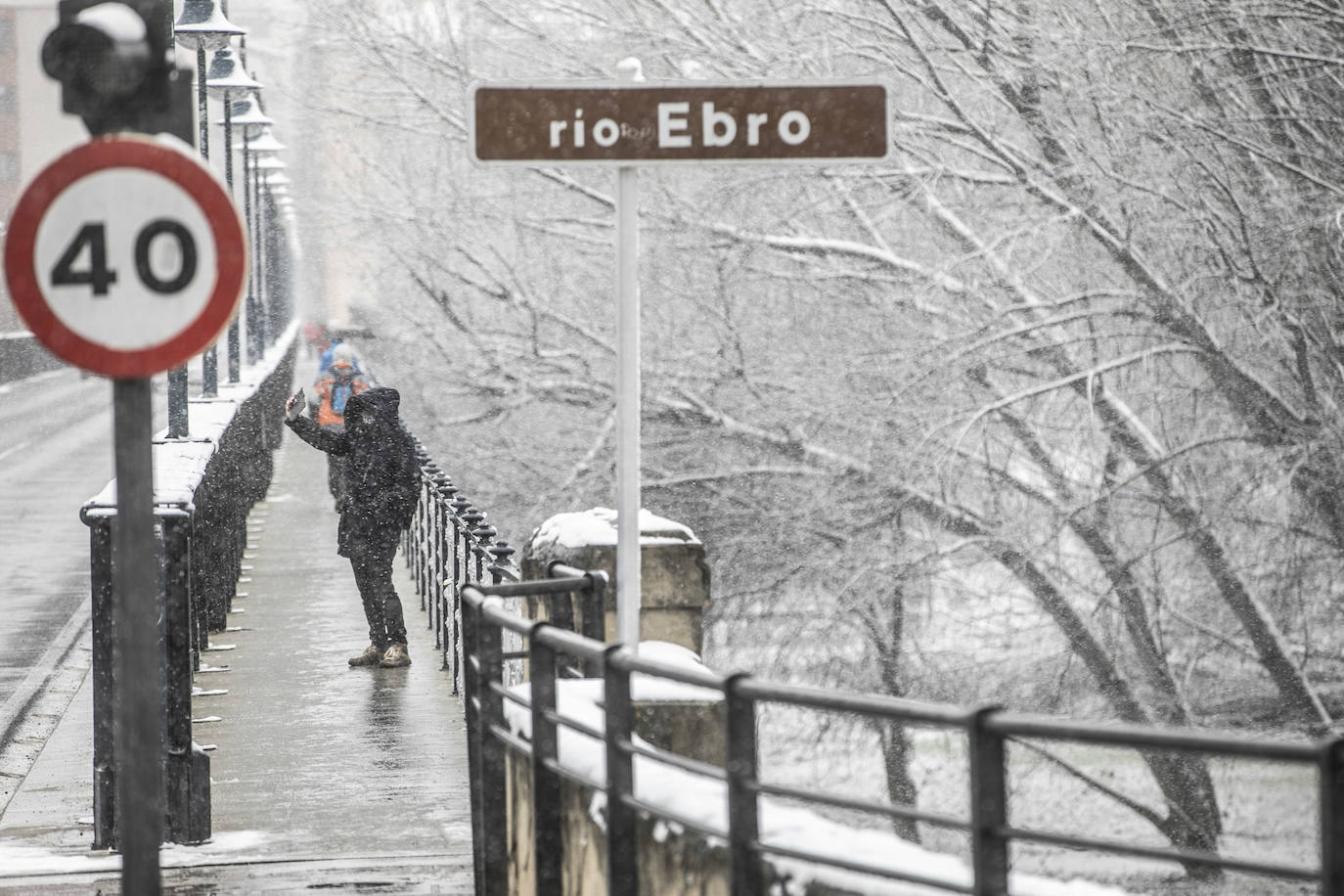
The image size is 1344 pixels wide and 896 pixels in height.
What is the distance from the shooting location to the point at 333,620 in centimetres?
1287

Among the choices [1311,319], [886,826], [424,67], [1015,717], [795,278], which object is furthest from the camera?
[886,826]

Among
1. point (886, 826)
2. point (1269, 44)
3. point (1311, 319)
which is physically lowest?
point (886, 826)

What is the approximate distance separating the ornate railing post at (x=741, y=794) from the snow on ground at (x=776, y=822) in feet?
0.17

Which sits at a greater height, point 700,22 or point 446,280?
point 700,22

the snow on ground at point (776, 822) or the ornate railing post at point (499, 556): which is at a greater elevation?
the ornate railing post at point (499, 556)

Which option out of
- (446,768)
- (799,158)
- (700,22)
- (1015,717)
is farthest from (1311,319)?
(1015,717)

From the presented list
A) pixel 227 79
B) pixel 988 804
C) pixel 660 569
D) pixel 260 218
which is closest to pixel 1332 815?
pixel 988 804

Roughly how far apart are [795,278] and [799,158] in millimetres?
13593

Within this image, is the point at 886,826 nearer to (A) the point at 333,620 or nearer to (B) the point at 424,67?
(B) the point at 424,67

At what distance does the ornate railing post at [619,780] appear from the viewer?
4582 mm

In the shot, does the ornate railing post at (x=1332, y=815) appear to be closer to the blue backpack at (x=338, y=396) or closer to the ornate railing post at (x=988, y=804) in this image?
the ornate railing post at (x=988, y=804)

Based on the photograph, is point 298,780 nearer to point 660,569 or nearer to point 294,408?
point 660,569

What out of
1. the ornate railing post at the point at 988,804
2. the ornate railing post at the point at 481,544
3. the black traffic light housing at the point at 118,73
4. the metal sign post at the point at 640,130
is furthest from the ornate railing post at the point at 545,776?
the ornate railing post at the point at 481,544

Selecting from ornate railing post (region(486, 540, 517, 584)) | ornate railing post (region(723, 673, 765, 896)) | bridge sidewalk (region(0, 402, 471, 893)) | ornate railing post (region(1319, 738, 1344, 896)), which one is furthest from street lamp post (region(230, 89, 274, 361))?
ornate railing post (region(1319, 738, 1344, 896))
